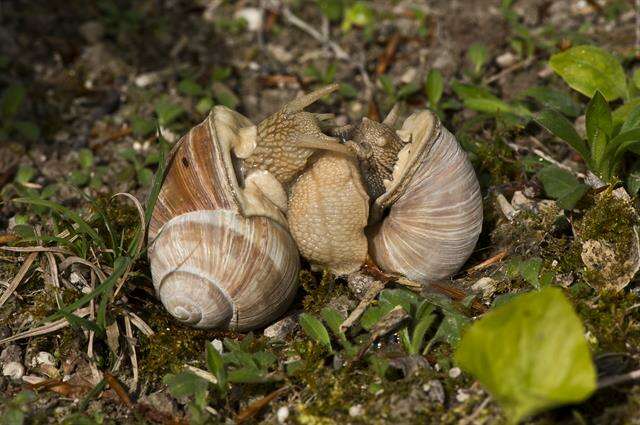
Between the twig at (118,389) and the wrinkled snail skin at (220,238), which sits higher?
the wrinkled snail skin at (220,238)

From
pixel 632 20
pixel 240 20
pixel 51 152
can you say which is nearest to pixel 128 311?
pixel 51 152

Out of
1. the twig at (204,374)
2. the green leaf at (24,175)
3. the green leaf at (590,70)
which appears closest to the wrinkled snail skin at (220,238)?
the twig at (204,374)

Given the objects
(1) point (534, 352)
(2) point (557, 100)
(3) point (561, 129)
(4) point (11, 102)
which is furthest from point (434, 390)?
(4) point (11, 102)

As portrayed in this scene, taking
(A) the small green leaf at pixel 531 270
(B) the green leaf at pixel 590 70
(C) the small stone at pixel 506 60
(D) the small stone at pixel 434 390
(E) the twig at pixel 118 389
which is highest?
(B) the green leaf at pixel 590 70

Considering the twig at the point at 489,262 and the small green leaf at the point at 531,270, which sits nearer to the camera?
the small green leaf at the point at 531,270

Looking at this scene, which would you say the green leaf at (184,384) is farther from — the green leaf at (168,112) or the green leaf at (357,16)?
the green leaf at (357,16)

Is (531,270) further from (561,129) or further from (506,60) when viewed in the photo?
(506,60)
